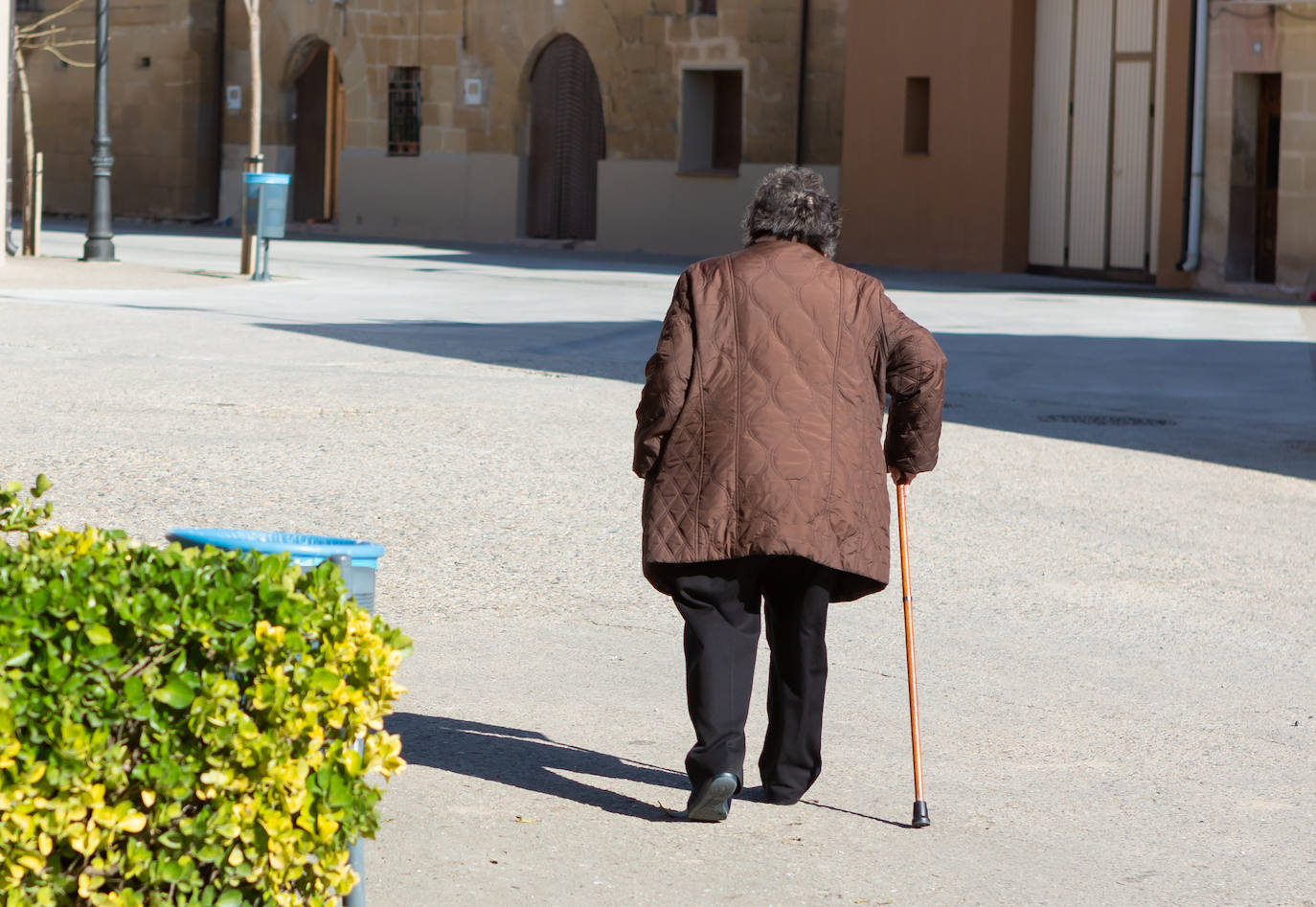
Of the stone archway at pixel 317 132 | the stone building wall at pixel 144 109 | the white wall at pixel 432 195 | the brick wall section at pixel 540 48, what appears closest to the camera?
the brick wall section at pixel 540 48

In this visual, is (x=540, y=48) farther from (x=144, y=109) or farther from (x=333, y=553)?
(x=333, y=553)

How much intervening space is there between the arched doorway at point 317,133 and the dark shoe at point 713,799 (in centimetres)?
3574

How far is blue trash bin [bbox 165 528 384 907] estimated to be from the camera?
3.63 m

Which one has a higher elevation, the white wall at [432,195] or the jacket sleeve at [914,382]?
the white wall at [432,195]

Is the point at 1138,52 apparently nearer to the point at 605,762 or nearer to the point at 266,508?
the point at 266,508

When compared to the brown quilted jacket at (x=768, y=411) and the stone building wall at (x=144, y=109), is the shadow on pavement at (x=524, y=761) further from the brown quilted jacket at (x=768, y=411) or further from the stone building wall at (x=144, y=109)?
the stone building wall at (x=144, y=109)

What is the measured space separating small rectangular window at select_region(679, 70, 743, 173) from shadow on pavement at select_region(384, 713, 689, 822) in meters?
28.4

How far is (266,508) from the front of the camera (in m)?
8.35

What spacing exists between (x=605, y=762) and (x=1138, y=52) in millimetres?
24655

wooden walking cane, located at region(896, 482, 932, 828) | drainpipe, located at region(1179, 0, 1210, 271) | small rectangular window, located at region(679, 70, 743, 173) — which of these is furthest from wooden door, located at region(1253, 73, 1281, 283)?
wooden walking cane, located at region(896, 482, 932, 828)

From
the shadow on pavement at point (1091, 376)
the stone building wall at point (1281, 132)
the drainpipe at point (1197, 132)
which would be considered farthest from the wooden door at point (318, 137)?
the shadow on pavement at point (1091, 376)

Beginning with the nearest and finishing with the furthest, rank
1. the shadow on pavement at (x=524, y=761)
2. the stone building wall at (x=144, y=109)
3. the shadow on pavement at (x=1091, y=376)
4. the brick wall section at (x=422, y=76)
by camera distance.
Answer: the shadow on pavement at (x=524, y=761), the shadow on pavement at (x=1091, y=376), the brick wall section at (x=422, y=76), the stone building wall at (x=144, y=109)

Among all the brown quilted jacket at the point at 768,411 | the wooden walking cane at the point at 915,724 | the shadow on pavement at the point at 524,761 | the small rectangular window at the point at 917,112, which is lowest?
the shadow on pavement at the point at 524,761

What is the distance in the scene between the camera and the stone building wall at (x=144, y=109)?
40.5 m
